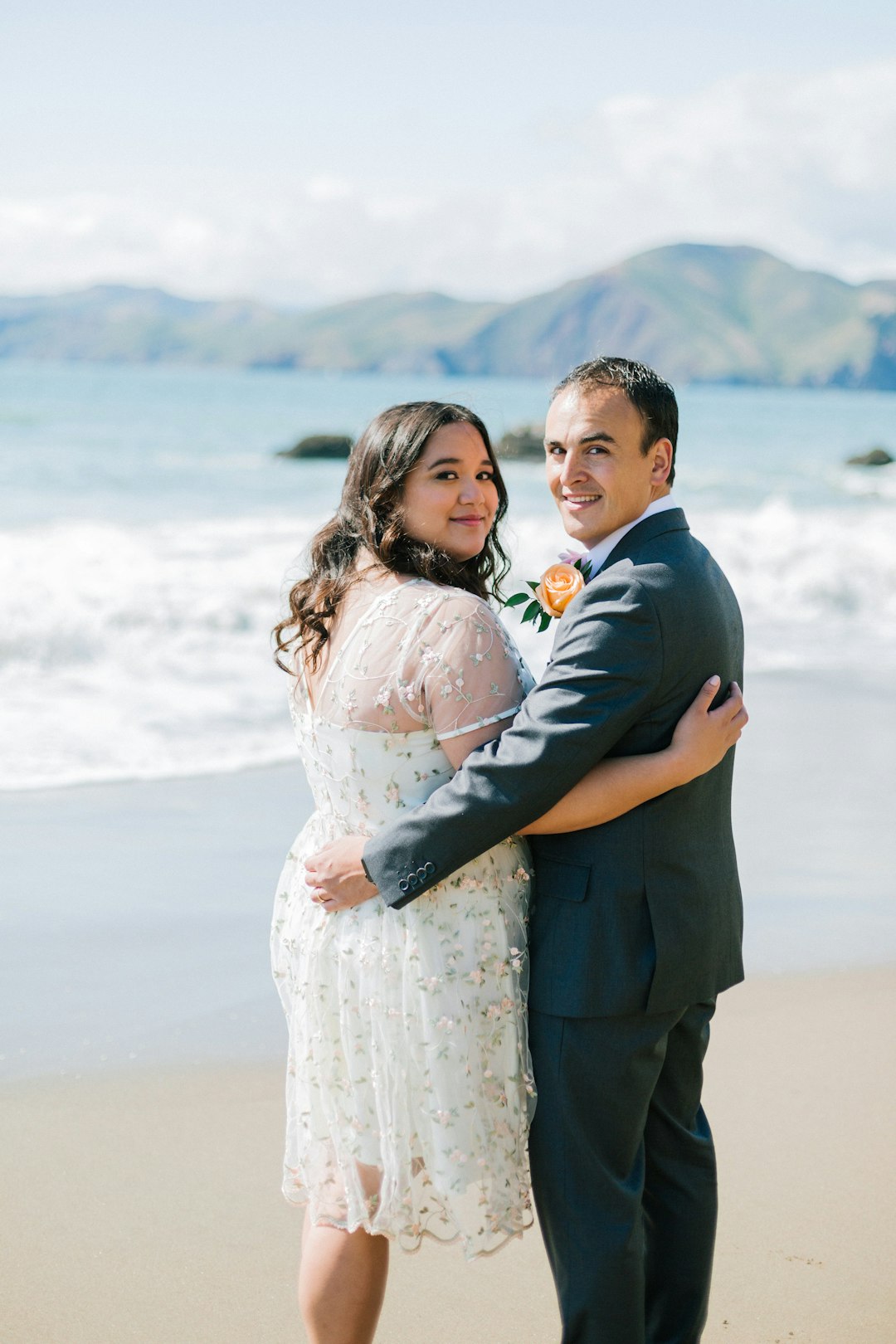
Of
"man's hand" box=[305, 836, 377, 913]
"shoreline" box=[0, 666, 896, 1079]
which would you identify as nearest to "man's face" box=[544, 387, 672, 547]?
"man's hand" box=[305, 836, 377, 913]

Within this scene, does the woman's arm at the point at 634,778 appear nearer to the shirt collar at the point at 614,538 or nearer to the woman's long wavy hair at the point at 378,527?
the shirt collar at the point at 614,538

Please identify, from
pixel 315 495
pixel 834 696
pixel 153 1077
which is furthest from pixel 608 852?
pixel 315 495

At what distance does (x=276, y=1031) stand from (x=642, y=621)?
2.54 meters

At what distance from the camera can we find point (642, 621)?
93.5 inches

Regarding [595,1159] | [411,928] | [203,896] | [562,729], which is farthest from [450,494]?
[203,896]

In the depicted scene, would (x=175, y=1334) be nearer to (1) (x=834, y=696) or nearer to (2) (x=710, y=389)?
(1) (x=834, y=696)

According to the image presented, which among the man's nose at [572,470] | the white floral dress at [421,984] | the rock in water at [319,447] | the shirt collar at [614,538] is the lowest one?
the white floral dress at [421,984]

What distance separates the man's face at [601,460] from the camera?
2.49 m

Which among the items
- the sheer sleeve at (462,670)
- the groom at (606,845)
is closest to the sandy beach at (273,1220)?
the groom at (606,845)

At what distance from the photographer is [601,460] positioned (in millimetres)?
2498

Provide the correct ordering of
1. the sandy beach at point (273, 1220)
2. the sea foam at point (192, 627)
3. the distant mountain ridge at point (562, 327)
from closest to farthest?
the sandy beach at point (273, 1220) → the sea foam at point (192, 627) → the distant mountain ridge at point (562, 327)

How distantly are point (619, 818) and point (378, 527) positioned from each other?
0.74 m

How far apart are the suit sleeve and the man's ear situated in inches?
9.4

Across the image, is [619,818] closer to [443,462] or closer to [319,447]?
[443,462]
